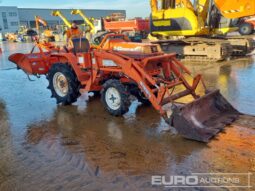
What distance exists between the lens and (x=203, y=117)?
17.7ft

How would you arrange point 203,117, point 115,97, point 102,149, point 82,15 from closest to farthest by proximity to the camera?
point 102,149, point 203,117, point 115,97, point 82,15

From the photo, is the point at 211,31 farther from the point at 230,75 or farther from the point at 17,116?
the point at 17,116

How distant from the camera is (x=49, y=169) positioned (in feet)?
13.6

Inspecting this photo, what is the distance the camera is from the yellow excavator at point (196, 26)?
12.3 metres

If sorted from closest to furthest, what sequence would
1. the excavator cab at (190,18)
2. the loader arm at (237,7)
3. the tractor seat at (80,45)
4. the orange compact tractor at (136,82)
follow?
1. the orange compact tractor at (136,82)
2. the tractor seat at (80,45)
3. the loader arm at (237,7)
4. the excavator cab at (190,18)

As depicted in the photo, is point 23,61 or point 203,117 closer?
point 203,117

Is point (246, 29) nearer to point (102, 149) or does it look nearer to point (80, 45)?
point (80, 45)

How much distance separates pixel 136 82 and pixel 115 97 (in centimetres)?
61

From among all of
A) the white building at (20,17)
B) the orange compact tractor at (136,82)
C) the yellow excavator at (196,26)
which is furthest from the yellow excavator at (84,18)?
the white building at (20,17)

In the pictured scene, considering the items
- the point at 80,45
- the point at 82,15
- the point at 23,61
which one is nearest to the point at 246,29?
the point at 82,15

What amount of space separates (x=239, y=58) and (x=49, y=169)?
11.2 metres

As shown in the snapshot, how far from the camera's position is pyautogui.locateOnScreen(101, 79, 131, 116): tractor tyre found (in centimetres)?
591

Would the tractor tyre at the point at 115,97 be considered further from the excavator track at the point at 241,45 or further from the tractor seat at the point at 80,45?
the excavator track at the point at 241,45

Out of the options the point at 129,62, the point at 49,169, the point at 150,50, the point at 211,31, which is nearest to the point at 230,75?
the point at 211,31
